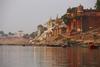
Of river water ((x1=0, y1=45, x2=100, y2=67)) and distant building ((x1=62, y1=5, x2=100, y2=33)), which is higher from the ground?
distant building ((x1=62, y1=5, x2=100, y2=33))

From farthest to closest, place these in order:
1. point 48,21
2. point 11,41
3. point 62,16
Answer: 1. point 11,41
2. point 48,21
3. point 62,16

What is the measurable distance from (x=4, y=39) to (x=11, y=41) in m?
5.53

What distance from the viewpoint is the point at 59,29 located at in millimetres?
105188

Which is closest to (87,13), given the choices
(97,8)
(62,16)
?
(97,8)

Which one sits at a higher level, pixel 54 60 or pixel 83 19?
pixel 83 19

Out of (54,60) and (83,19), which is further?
(83,19)

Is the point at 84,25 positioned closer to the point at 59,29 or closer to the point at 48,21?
the point at 59,29

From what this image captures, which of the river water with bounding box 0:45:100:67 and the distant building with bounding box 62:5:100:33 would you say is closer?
the river water with bounding box 0:45:100:67

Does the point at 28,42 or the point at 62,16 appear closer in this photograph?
the point at 62,16

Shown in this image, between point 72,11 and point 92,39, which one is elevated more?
point 72,11

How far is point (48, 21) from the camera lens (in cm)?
11581

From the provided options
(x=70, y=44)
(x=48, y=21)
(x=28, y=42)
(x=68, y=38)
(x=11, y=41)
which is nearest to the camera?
(x=70, y=44)

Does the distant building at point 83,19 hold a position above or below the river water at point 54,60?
above

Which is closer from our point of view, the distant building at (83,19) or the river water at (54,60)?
the river water at (54,60)
